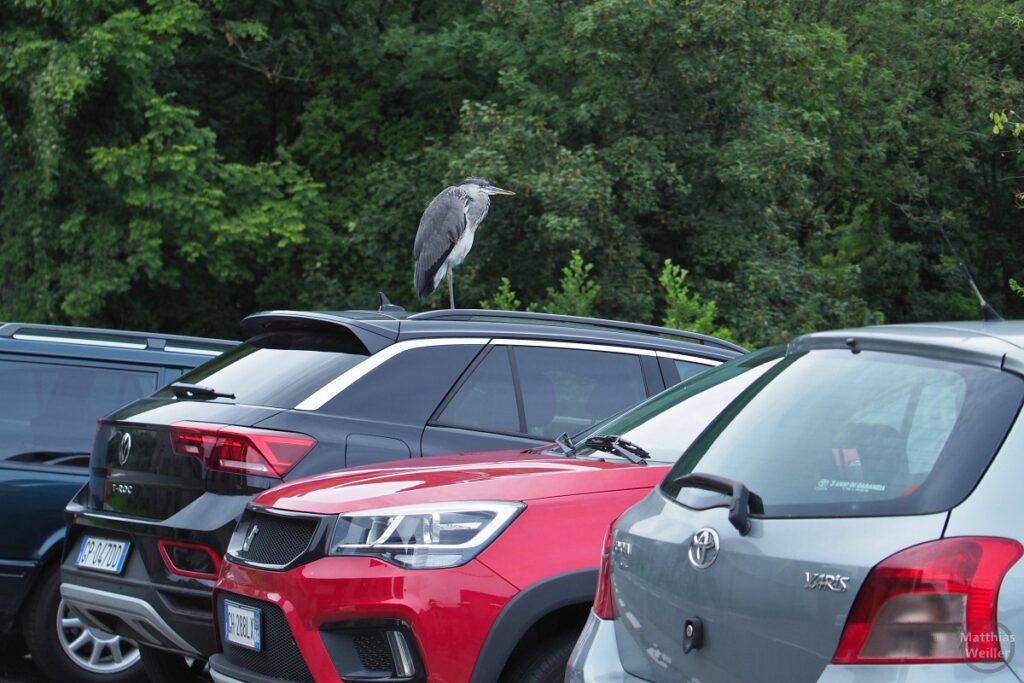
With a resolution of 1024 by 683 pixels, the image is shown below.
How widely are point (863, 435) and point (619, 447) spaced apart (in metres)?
1.80

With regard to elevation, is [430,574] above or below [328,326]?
below

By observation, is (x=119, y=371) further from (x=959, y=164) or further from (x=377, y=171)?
(x=959, y=164)

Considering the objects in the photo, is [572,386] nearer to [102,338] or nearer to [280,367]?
[280,367]

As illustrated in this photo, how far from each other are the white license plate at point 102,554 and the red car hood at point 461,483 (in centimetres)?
122

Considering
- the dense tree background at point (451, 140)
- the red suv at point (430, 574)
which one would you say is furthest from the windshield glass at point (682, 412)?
the dense tree background at point (451, 140)

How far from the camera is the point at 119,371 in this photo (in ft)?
23.3

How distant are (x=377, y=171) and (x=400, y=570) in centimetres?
2144

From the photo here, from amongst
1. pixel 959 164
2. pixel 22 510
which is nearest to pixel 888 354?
pixel 22 510

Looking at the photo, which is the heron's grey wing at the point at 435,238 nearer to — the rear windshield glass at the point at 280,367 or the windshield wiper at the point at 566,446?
the rear windshield glass at the point at 280,367

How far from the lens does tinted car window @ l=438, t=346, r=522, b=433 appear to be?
218 inches

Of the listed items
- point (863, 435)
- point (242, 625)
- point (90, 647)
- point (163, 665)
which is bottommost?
point (90, 647)

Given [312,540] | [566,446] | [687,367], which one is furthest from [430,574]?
[687,367]

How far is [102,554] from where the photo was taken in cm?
564

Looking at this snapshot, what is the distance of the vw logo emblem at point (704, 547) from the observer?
2912mm
